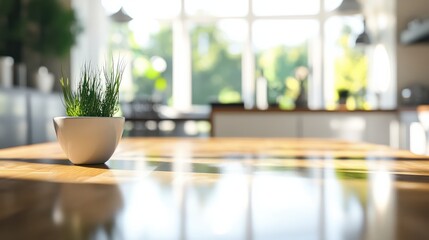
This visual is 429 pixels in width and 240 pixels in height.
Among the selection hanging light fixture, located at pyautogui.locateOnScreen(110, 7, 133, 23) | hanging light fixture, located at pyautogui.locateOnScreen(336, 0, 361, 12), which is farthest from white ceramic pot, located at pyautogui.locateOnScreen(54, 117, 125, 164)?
hanging light fixture, located at pyautogui.locateOnScreen(110, 7, 133, 23)

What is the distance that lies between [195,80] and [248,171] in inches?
211

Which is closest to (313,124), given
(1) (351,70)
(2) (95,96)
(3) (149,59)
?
(1) (351,70)

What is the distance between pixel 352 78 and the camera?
5891mm

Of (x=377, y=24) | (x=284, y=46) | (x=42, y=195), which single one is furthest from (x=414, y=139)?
(x=42, y=195)

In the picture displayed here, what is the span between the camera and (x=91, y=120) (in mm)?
945

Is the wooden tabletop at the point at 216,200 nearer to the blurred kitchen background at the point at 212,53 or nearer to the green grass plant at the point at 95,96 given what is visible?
the green grass plant at the point at 95,96

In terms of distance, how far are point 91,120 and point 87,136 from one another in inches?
1.3

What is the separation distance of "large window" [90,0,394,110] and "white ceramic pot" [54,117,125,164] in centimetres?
500

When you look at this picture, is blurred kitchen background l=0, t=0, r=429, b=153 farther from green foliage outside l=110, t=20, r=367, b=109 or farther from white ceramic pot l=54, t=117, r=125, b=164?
white ceramic pot l=54, t=117, r=125, b=164

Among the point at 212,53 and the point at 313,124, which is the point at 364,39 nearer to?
the point at 313,124

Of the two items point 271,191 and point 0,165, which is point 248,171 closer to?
point 271,191

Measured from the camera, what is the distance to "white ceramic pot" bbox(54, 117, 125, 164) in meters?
0.94

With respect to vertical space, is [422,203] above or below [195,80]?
below

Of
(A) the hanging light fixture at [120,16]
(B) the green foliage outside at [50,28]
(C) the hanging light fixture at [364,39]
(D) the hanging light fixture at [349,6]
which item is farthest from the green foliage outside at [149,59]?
(C) the hanging light fixture at [364,39]
